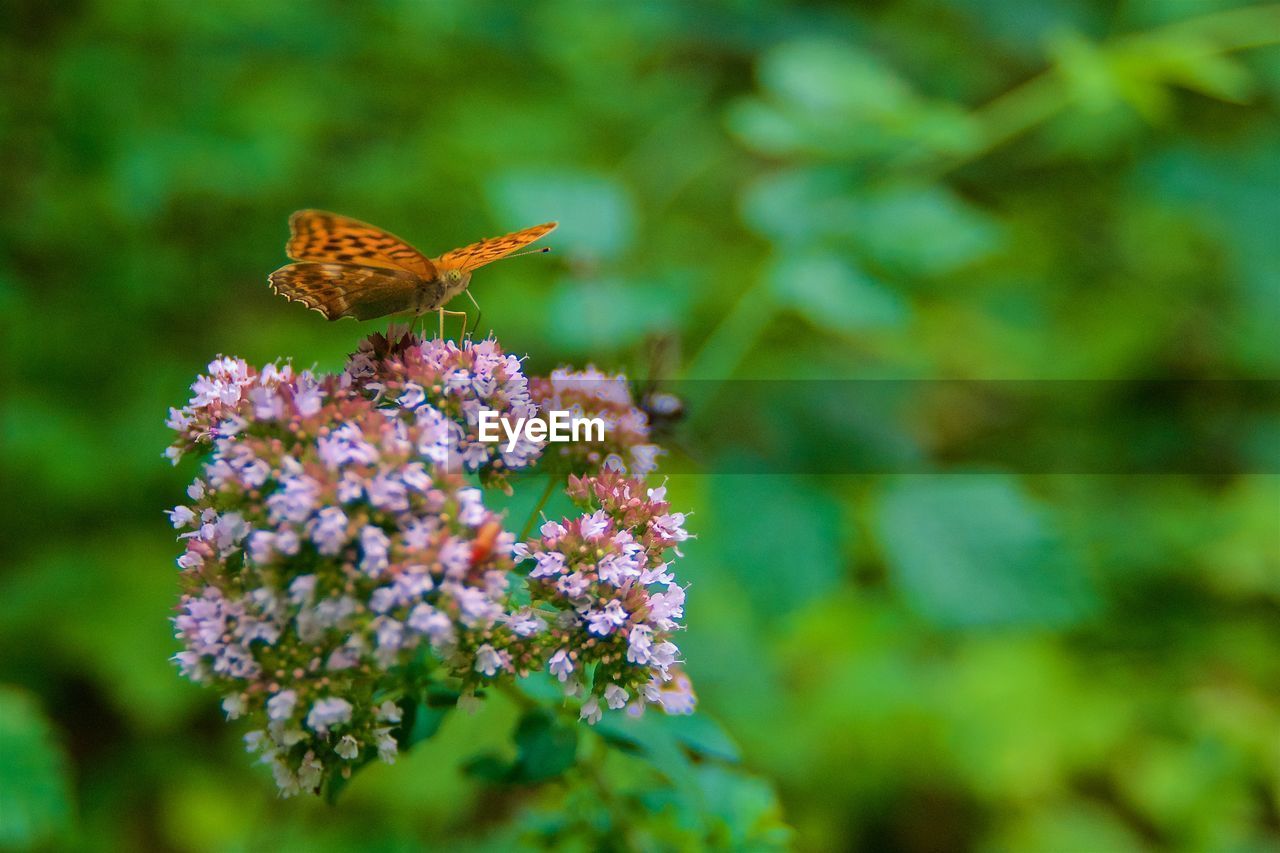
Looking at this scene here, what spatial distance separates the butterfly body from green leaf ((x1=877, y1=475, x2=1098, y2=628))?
157cm

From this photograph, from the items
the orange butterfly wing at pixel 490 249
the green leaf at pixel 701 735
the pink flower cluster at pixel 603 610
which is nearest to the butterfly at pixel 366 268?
the orange butterfly wing at pixel 490 249

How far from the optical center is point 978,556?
2.86 metres

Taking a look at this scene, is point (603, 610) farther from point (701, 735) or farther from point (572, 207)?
point (572, 207)

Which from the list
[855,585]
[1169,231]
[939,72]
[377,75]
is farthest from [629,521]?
[1169,231]

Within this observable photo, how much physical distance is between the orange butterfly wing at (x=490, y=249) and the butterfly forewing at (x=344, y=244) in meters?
0.08

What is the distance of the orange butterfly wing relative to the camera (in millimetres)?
1604

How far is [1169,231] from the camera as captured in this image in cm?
468

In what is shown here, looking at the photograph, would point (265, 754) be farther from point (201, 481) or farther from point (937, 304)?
point (937, 304)

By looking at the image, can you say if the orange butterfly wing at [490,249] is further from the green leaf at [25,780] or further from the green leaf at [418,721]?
the green leaf at [25,780]

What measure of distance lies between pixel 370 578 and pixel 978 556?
2075 millimetres

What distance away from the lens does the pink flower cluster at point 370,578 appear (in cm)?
127

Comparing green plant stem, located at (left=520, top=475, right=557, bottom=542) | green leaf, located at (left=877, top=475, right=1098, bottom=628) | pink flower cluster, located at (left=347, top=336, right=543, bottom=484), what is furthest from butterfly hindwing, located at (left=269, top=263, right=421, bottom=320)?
green leaf, located at (left=877, top=475, right=1098, bottom=628)

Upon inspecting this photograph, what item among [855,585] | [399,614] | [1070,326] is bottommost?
[399,614]

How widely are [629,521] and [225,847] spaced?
215 cm
